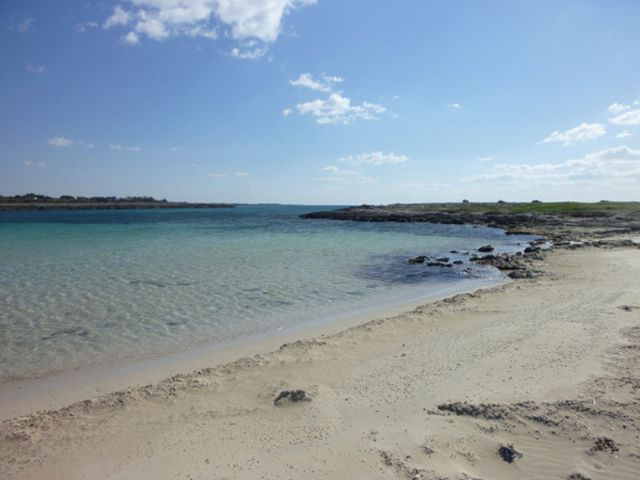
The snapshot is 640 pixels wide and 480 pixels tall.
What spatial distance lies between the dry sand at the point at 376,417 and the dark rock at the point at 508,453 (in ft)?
0.29

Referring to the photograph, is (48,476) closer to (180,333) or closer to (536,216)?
(180,333)

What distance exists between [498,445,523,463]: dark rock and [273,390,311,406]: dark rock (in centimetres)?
277

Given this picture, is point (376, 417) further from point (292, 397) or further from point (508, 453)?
point (508, 453)

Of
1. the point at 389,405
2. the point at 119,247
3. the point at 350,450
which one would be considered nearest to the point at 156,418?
A: the point at 350,450

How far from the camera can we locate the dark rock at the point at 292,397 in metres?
6.17

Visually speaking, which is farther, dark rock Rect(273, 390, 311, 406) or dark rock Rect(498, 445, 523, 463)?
dark rock Rect(273, 390, 311, 406)

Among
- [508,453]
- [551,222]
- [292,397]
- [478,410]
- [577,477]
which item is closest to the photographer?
[577,477]

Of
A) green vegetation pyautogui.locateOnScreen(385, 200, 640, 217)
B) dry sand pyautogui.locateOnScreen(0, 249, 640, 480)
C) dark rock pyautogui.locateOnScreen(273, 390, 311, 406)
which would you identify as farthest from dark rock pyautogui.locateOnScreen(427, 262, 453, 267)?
green vegetation pyautogui.locateOnScreen(385, 200, 640, 217)

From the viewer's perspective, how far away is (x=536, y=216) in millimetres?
59625

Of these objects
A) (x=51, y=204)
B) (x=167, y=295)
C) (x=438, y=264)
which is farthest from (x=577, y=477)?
(x=51, y=204)

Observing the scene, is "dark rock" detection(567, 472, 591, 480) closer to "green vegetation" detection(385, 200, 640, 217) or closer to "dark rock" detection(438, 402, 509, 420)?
"dark rock" detection(438, 402, 509, 420)

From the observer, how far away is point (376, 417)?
5.65 metres

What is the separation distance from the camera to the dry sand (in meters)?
4.61

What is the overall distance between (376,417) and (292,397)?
1383 mm
